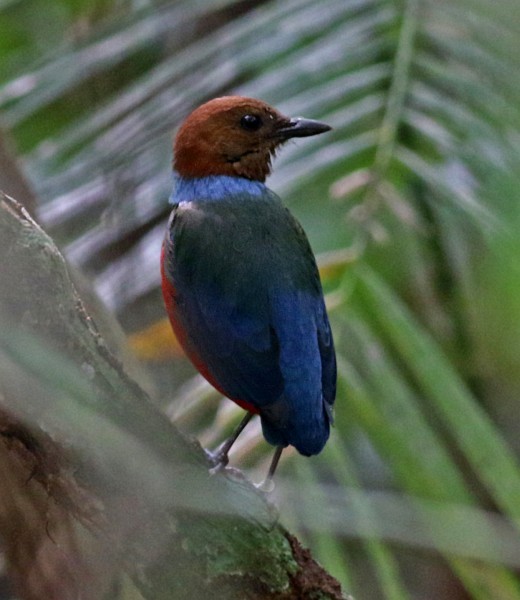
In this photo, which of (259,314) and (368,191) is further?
(368,191)

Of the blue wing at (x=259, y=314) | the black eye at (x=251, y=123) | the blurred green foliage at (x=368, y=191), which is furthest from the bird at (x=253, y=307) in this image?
the blurred green foliage at (x=368, y=191)

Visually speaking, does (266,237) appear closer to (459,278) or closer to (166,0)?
(459,278)

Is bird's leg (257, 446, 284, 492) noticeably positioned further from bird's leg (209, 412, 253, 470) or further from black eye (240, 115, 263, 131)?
black eye (240, 115, 263, 131)

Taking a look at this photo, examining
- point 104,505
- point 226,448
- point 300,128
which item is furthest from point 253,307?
point 104,505

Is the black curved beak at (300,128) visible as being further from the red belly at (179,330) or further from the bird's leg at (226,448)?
the bird's leg at (226,448)

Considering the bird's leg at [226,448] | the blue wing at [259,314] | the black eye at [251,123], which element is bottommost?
the bird's leg at [226,448]

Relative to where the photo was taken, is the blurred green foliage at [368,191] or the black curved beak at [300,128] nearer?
the blurred green foliage at [368,191]

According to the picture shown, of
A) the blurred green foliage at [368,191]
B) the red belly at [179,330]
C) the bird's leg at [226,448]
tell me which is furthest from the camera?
the blurred green foliage at [368,191]

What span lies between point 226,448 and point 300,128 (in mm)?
1087

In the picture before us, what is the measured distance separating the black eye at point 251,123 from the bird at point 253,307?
11cm

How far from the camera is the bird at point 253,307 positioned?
2.59 meters

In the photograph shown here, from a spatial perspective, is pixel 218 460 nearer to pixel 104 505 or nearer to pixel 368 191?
pixel 104 505

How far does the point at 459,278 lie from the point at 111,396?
194cm

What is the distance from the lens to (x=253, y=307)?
2.74m
